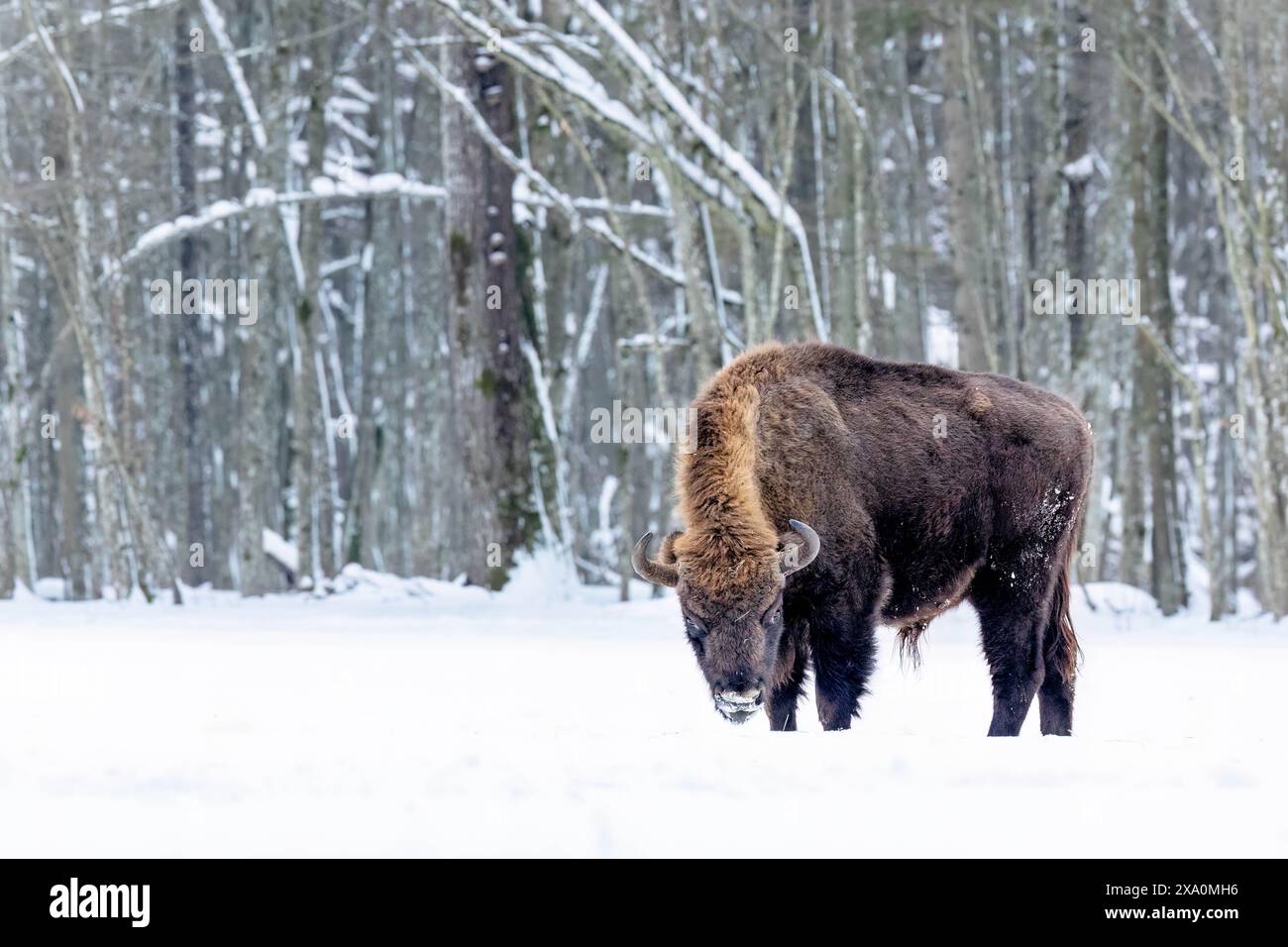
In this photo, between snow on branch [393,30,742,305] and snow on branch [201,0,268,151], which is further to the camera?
snow on branch [201,0,268,151]

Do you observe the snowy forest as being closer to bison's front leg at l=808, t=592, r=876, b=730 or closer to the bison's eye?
bison's front leg at l=808, t=592, r=876, b=730

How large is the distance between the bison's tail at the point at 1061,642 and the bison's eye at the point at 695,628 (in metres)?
2.17

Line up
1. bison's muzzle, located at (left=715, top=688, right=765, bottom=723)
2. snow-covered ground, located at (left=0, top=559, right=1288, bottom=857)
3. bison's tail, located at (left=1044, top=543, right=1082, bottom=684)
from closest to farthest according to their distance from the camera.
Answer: snow-covered ground, located at (left=0, top=559, right=1288, bottom=857) < bison's muzzle, located at (left=715, top=688, right=765, bottom=723) < bison's tail, located at (left=1044, top=543, right=1082, bottom=684)

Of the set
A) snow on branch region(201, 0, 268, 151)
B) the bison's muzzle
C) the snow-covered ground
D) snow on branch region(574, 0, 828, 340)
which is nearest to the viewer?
the snow-covered ground

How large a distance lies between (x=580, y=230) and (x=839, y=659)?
1539cm

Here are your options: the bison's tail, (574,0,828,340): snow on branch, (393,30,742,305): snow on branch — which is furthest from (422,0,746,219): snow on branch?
the bison's tail

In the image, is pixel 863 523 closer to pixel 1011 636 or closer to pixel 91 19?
pixel 1011 636

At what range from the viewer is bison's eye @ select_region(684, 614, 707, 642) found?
631 cm

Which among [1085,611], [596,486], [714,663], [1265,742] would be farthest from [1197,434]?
[596,486]

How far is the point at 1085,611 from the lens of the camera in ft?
51.9

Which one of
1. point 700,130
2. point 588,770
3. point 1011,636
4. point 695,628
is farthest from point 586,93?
point 588,770

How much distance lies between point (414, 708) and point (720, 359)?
638 centimetres

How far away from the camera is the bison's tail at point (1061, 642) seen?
7690 millimetres

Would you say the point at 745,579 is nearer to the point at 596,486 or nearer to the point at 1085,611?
the point at 1085,611
